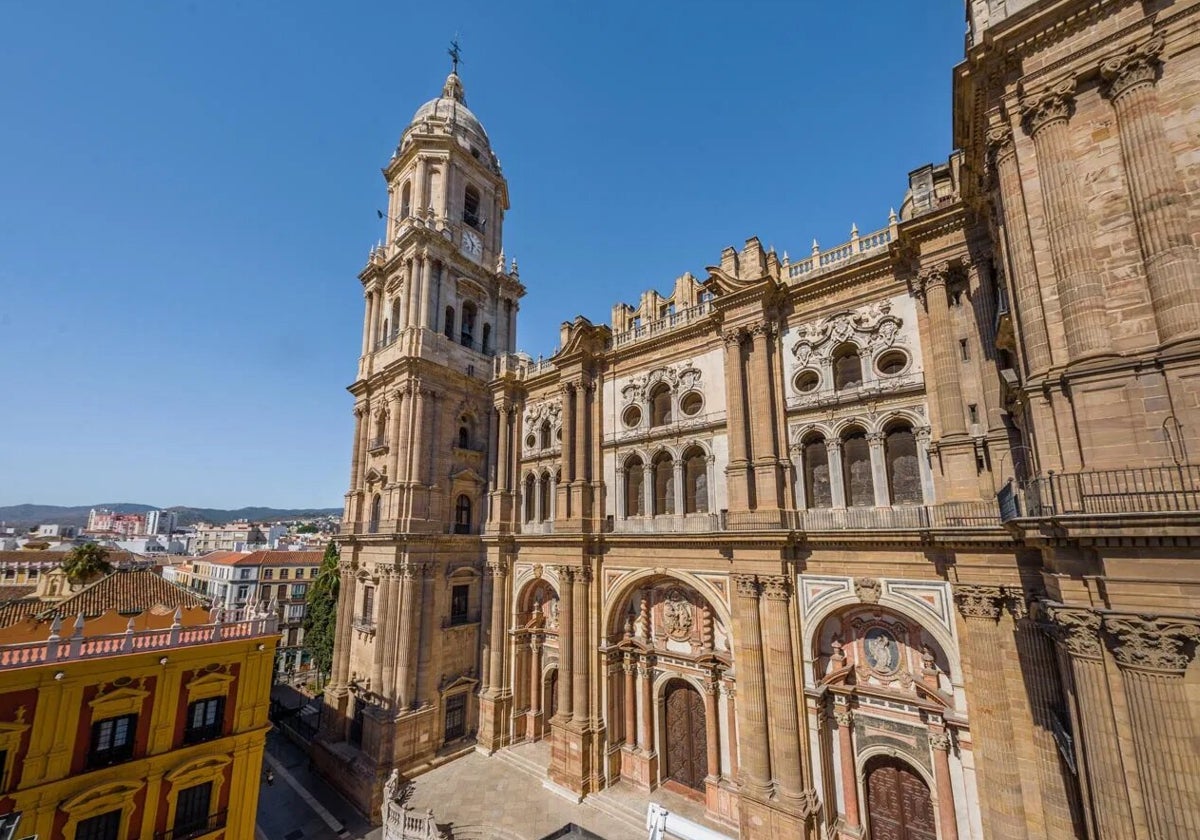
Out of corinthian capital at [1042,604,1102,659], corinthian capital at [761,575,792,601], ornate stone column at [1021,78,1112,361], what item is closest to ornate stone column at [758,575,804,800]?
corinthian capital at [761,575,792,601]

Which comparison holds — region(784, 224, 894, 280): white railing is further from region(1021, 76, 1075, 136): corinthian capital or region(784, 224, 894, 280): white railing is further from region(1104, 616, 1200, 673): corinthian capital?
region(1104, 616, 1200, 673): corinthian capital

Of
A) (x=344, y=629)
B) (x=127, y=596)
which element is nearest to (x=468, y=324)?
(x=344, y=629)

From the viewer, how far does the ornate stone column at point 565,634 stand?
19062 millimetres

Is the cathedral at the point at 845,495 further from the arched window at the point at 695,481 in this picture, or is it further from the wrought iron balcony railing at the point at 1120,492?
the arched window at the point at 695,481

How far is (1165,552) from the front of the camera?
6.84m

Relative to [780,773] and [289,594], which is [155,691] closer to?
[780,773]

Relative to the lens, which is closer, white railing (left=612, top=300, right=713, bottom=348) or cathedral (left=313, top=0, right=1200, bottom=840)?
cathedral (left=313, top=0, right=1200, bottom=840)

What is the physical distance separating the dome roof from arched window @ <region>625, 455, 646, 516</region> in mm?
21641

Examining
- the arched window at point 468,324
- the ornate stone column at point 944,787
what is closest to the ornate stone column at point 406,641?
the arched window at point 468,324

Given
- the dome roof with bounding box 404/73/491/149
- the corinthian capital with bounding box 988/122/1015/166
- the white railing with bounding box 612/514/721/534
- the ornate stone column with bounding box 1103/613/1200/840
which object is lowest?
the ornate stone column with bounding box 1103/613/1200/840

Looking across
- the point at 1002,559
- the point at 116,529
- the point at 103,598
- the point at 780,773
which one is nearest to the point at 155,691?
the point at 103,598

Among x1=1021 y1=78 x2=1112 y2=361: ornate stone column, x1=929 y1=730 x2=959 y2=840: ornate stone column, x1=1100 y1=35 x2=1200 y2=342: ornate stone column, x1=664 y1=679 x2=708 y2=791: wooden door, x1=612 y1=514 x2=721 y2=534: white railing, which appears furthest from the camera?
x1=664 y1=679 x2=708 y2=791: wooden door

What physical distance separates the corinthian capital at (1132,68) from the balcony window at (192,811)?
27370mm

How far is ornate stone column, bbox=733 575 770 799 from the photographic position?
1398cm
